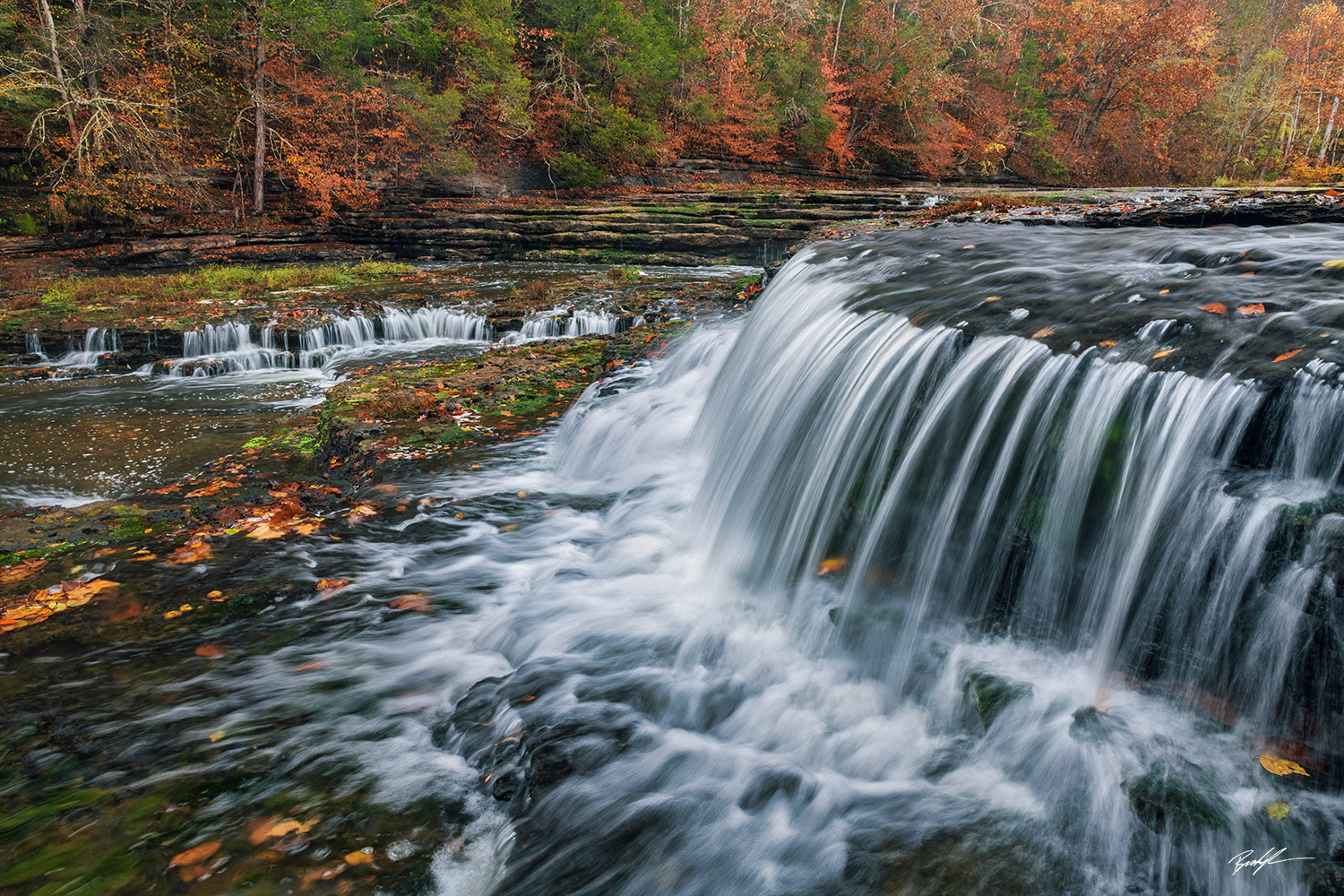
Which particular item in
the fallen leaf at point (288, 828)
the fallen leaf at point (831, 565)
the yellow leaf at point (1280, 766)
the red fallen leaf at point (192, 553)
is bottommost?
the fallen leaf at point (288, 828)

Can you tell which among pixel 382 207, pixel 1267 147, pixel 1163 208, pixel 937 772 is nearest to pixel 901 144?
pixel 1267 147

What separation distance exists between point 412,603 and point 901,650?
2.79 m

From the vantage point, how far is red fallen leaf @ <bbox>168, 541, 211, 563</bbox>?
405cm

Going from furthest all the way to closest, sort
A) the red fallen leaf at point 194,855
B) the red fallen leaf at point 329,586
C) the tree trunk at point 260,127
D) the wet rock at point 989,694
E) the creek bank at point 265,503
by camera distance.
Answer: the tree trunk at point 260,127 → the red fallen leaf at point 329,586 → the creek bank at point 265,503 → the wet rock at point 989,694 → the red fallen leaf at point 194,855

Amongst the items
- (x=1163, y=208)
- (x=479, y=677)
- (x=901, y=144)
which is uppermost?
(x=901, y=144)

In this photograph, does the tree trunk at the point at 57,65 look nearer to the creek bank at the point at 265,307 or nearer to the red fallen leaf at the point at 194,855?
the creek bank at the point at 265,307

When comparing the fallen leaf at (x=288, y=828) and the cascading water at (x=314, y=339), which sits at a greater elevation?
the cascading water at (x=314, y=339)

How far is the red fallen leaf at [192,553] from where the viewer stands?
159 inches

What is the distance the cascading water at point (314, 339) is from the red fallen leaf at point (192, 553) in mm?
7272

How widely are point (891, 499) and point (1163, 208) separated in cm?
675

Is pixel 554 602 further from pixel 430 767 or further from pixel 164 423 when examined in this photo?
pixel 164 423

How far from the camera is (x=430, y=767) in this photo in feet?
9.18

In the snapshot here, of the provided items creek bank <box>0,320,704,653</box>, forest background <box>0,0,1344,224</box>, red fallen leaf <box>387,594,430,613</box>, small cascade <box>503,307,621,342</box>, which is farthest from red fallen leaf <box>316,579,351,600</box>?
forest background <box>0,0,1344,224</box>
